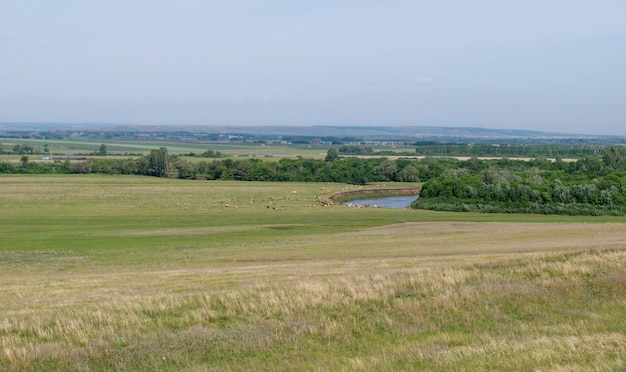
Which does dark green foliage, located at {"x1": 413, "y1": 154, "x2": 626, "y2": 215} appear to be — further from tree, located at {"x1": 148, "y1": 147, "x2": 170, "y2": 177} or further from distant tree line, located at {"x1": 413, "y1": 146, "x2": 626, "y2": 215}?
tree, located at {"x1": 148, "y1": 147, "x2": 170, "y2": 177}

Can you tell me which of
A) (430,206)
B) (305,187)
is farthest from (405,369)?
(305,187)

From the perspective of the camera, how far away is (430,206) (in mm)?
76125

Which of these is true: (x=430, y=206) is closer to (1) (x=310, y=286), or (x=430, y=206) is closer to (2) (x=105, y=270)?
(2) (x=105, y=270)

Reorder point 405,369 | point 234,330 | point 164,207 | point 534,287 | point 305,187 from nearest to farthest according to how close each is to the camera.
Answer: point 405,369 < point 234,330 < point 534,287 < point 164,207 < point 305,187

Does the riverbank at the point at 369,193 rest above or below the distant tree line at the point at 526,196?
below

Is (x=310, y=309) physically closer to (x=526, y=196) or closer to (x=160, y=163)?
(x=526, y=196)

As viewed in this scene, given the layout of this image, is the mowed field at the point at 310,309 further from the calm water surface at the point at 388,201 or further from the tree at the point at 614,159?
the tree at the point at 614,159

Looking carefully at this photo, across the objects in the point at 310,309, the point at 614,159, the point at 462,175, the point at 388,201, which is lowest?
the point at 388,201

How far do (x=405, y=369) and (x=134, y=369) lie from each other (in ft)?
14.2

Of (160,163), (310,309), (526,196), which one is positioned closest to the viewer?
(310,309)

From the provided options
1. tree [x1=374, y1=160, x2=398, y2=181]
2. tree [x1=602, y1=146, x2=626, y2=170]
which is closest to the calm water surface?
tree [x1=374, y1=160, x2=398, y2=181]

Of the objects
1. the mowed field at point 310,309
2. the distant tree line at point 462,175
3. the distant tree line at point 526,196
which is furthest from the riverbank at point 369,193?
the mowed field at point 310,309

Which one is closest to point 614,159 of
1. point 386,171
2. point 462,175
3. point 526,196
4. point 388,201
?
point 462,175

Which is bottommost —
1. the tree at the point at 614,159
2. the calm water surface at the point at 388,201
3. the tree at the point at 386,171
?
the calm water surface at the point at 388,201
